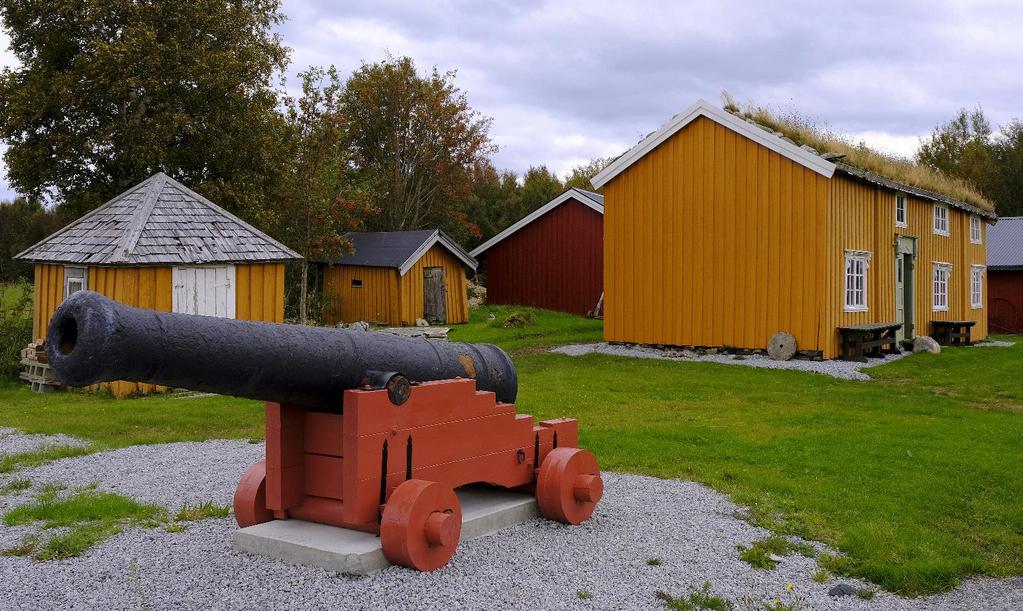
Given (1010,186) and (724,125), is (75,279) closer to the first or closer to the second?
(724,125)

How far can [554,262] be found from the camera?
34188 mm

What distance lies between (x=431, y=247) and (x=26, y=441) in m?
20.6

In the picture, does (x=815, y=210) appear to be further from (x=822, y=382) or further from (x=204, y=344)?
(x=204, y=344)

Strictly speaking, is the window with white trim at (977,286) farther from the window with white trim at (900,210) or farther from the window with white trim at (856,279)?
the window with white trim at (856,279)

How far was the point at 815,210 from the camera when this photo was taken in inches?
757

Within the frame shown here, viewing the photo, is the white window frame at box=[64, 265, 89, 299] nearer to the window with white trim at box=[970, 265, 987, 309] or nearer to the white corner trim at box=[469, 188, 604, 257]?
the white corner trim at box=[469, 188, 604, 257]

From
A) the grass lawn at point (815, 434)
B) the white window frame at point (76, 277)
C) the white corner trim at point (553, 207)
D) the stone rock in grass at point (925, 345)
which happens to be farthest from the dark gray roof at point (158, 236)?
the white corner trim at point (553, 207)

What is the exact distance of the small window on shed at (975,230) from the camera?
1115 inches

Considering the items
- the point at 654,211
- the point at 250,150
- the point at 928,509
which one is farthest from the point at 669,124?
the point at 928,509

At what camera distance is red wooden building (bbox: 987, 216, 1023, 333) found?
34.3 meters

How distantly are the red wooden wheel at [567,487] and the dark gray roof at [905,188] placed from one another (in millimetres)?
14008

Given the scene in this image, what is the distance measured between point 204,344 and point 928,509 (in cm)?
602

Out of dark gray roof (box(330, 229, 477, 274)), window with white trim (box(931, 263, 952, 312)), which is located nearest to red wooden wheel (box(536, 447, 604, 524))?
window with white trim (box(931, 263, 952, 312))

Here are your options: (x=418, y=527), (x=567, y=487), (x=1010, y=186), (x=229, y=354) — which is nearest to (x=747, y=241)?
(x=567, y=487)
